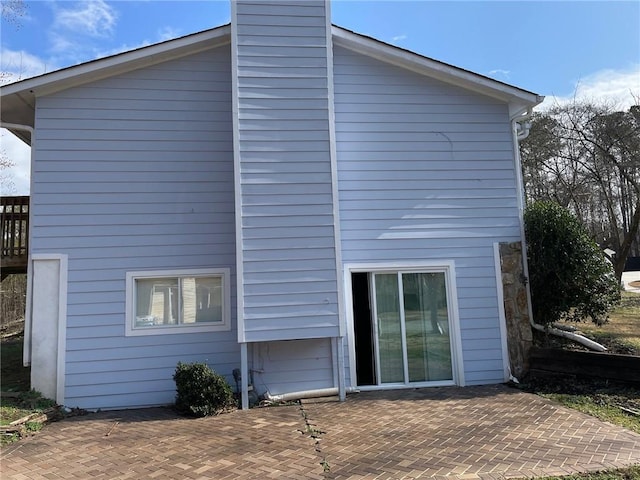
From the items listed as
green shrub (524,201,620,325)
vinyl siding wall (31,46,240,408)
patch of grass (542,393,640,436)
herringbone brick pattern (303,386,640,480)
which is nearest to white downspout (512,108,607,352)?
green shrub (524,201,620,325)

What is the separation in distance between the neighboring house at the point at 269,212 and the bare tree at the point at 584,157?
13102 mm

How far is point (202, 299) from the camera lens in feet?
24.3

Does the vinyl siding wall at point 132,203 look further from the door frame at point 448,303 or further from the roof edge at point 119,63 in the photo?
the door frame at point 448,303

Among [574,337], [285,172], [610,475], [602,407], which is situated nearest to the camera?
[610,475]

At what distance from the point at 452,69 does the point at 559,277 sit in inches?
158

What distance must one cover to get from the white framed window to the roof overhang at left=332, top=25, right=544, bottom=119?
449 cm

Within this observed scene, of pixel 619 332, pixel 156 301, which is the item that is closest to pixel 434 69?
pixel 156 301

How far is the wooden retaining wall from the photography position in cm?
658

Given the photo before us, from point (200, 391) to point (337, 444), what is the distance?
239cm

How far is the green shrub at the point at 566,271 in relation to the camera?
301 inches

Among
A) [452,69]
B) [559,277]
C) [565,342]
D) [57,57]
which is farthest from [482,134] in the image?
[57,57]

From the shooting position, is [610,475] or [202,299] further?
[202,299]

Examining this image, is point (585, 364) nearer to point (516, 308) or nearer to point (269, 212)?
point (516, 308)

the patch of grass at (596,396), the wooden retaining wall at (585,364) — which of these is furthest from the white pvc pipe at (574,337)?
the patch of grass at (596,396)
